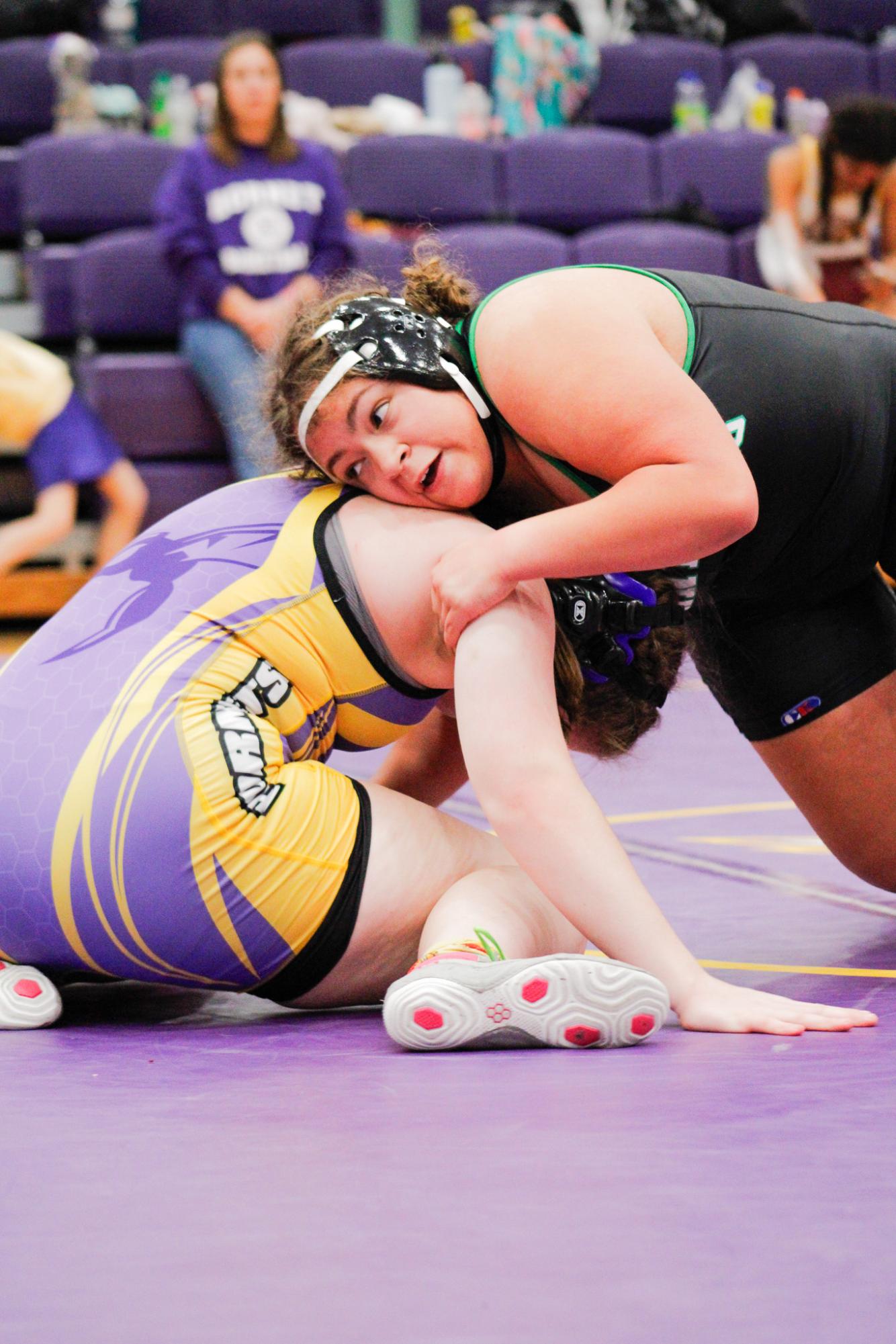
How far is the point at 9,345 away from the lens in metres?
4.71

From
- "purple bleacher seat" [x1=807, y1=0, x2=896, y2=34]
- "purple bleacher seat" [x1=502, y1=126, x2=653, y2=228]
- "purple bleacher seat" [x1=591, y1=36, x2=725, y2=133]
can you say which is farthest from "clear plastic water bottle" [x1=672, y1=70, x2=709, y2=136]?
"purple bleacher seat" [x1=807, y1=0, x2=896, y2=34]

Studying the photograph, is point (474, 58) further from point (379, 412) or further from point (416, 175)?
point (379, 412)

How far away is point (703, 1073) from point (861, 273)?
14.7 feet

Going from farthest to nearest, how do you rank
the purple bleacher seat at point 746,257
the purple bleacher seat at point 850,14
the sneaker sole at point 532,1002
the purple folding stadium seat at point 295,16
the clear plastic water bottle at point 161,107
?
the purple bleacher seat at point 850,14
the purple folding stadium seat at point 295,16
the clear plastic water bottle at point 161,107
the purple bleacher seat at point 746,257
the sneaker sole at point 532,1002

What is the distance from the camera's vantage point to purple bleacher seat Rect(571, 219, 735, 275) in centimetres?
534

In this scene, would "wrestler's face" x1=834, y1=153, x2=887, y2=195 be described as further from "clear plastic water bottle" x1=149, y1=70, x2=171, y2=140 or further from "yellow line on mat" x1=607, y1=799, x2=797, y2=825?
"yellow line on mat" x1=607, y1=799, x2=797, y2=825

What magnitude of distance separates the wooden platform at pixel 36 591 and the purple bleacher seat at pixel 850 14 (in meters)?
4.07

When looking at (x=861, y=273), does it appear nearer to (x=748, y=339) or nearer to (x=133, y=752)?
(x=748, y=339)

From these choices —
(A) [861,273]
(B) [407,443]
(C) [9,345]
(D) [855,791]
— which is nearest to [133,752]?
(B) [407,443]

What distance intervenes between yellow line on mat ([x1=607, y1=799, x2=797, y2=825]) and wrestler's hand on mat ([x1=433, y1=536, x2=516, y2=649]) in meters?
1.19

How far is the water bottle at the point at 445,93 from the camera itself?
241 inches

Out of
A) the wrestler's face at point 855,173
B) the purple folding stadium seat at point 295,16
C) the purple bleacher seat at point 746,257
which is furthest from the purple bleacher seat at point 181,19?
the wrestler's face at point 855,173

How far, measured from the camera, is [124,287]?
17.3 feet

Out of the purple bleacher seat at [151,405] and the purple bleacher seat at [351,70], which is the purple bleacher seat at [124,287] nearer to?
the purple bleacher seat at [151,405]
